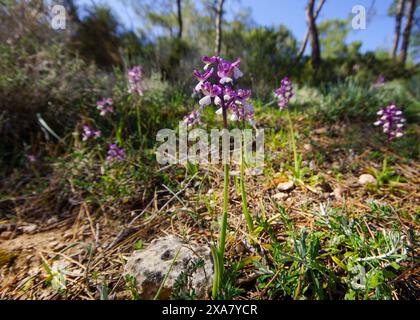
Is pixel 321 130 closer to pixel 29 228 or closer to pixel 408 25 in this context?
pixel 29 228

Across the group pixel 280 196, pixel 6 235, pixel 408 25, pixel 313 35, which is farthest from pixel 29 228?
pixel 408 25

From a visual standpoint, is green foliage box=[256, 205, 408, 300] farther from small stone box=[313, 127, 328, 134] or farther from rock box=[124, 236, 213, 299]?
small stone box=[313, 127, 328, 134]

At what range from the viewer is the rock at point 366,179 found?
62.4 inches

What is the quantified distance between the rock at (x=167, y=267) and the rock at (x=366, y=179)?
4.25ft

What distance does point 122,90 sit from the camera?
2.76 metres

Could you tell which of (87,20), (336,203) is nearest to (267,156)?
(336,203)

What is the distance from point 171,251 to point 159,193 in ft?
2.18

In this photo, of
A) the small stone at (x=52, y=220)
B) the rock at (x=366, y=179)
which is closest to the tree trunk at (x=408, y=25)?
the rock at (x=366, y=179)

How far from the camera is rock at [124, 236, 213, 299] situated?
0.91m

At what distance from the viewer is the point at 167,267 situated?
0.95m

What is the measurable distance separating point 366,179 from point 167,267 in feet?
5.11

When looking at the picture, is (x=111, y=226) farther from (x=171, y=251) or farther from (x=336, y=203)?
(x=336, y=203)

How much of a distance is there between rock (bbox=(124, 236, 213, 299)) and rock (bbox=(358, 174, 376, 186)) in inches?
51.0

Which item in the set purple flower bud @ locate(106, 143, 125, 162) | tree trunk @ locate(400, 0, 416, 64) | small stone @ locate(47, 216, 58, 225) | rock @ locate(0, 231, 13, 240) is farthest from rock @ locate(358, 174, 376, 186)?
tree trunk @ locate(400, 0, 416, 64)
